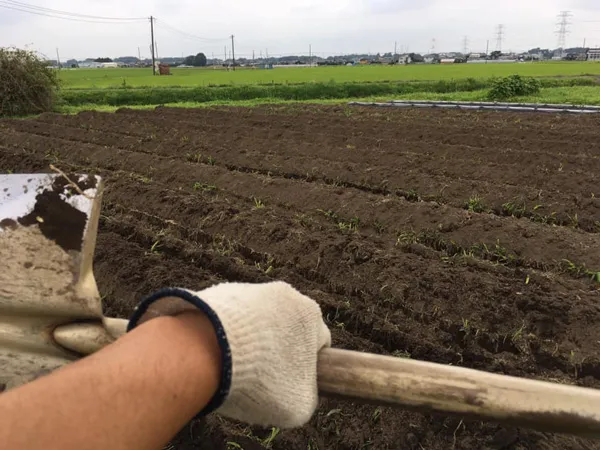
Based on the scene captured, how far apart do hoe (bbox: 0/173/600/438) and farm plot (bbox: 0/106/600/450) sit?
0.14 m

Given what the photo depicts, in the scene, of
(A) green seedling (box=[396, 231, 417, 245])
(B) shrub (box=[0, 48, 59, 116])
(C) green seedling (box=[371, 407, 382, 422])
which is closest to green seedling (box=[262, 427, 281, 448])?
(C) green seedling (box=[371, 407, 382, 422])

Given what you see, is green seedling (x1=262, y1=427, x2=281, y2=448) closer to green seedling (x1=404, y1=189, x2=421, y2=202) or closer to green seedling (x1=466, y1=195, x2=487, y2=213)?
green seedling (x1=466, y1=195, x2=487, y2=213)

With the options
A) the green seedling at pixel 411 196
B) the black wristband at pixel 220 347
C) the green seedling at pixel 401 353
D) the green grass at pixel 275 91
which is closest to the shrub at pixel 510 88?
the green grass at pixel 275 91

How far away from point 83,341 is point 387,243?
400 cm

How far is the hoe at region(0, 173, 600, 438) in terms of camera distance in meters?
1.34

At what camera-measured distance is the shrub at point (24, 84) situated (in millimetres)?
18969

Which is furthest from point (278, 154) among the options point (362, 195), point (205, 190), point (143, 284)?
point (143, 284)

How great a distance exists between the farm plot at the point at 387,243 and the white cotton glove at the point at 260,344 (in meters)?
0.50

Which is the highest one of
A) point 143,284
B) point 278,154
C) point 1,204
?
point 1,204

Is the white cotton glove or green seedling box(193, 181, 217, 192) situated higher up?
the white cotton glove

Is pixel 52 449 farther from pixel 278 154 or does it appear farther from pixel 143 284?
pixel 278 154

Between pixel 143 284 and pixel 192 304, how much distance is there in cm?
345

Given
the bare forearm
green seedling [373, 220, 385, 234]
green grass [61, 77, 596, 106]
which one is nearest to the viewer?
the bare forearm

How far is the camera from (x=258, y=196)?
22.9ft
